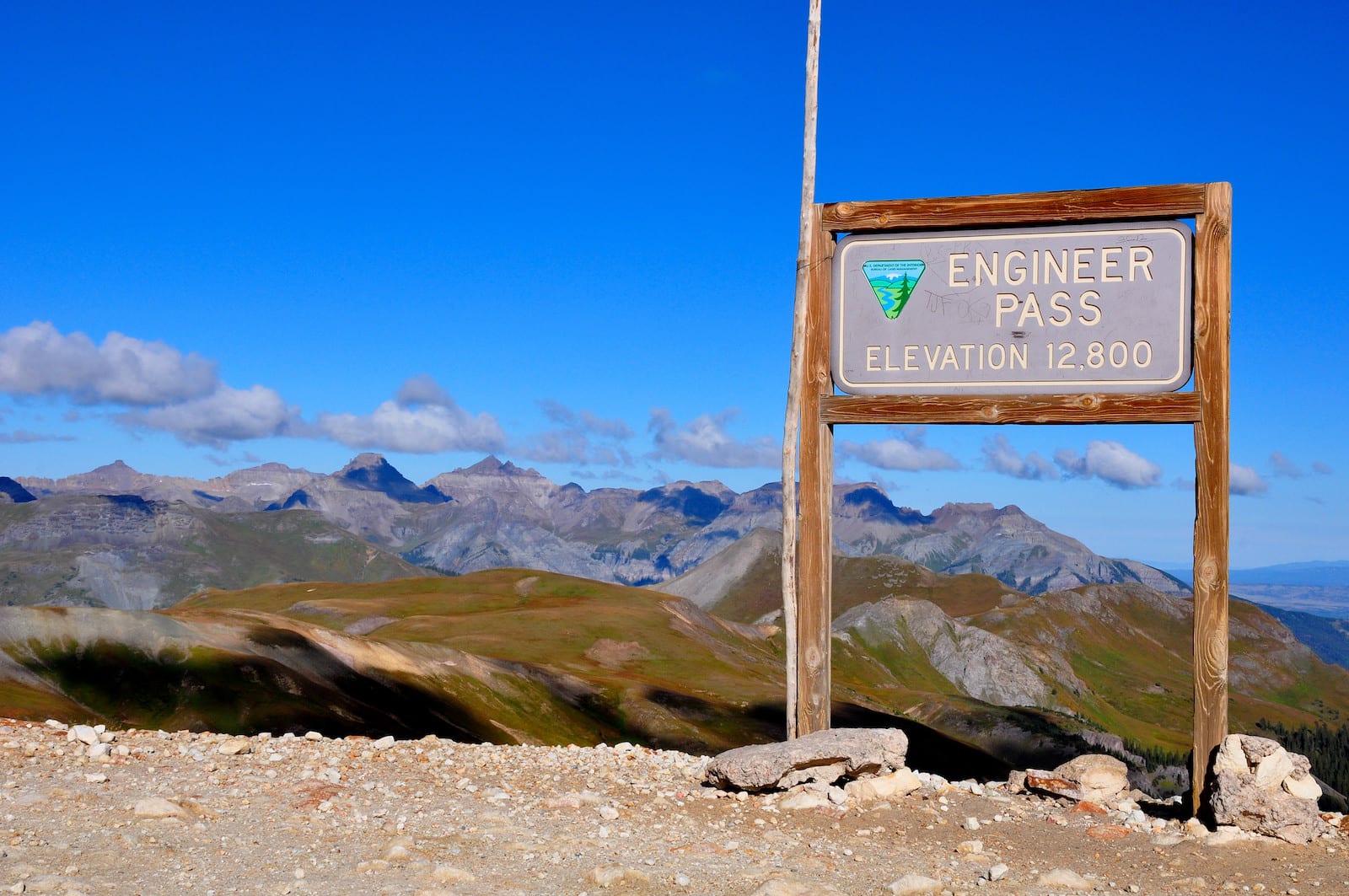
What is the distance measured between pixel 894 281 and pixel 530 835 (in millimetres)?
8601

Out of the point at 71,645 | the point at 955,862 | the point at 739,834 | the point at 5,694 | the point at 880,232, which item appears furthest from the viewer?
the point at 71,645

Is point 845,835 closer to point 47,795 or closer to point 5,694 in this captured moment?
point 47,795

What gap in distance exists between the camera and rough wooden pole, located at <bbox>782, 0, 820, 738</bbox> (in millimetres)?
15031

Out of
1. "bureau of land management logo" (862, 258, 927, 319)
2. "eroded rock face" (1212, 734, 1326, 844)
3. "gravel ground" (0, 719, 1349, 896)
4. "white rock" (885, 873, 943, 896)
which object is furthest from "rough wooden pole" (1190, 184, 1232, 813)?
"white rock" (885, 873, 943, 896)

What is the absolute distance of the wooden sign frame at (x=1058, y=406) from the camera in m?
13.3

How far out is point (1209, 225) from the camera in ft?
44.3

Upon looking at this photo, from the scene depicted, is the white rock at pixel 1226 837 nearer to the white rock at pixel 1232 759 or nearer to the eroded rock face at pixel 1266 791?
the eroded rock face at pixel 1266 791

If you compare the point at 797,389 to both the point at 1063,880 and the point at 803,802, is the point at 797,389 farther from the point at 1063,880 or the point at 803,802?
the point at 1063,880

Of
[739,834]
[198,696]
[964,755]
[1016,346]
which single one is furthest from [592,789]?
[964,755]

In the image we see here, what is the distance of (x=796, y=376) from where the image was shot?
49.4ft

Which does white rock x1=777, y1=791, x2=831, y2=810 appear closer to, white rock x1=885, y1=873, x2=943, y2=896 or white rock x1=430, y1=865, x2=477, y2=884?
white rock x1=885, y1=873, x2=943, y2=896

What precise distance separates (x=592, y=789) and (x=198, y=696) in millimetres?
64284

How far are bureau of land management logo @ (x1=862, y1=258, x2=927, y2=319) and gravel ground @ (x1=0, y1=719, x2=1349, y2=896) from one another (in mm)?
6216

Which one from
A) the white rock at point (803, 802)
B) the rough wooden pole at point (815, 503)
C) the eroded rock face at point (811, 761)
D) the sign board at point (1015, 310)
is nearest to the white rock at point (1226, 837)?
the eroded rock face at point (811, 761)
